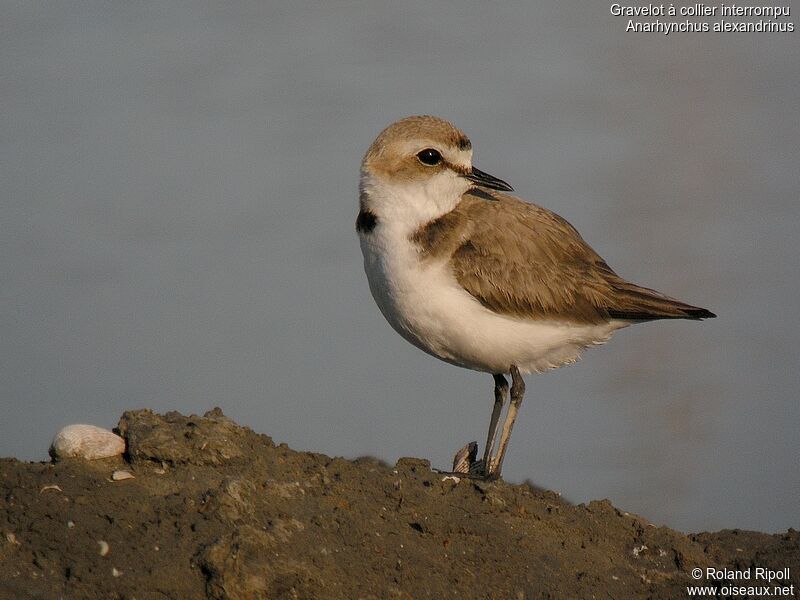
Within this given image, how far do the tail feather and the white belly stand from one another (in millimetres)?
385

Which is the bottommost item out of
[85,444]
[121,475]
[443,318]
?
[121,475]

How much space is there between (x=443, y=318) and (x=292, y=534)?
8.34ft

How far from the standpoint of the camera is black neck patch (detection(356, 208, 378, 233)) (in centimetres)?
831

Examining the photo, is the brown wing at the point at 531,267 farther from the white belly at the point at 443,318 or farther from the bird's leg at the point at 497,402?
the bird's leg at the point at 497,402

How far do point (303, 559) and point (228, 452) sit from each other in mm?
1078

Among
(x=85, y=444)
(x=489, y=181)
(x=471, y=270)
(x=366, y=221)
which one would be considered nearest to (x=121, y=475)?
(x=85, y=444)

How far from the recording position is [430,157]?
8289 millimetres

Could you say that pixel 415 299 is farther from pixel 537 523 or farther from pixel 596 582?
pixel 596 582

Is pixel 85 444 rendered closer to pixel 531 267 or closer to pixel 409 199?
pixel 409 199

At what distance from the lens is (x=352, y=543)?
6.24 metres

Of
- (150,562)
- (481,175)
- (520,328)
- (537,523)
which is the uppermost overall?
(481,175)

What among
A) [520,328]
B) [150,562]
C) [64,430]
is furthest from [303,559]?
[520,328]

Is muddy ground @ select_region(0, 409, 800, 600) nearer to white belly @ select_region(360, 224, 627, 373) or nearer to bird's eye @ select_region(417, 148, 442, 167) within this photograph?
white belly @ select_region(360, 224, 627, 373)

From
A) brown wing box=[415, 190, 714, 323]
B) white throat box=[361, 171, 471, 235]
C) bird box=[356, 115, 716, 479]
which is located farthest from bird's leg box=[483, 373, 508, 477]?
white throat box=[361, 171, 471, 235]
